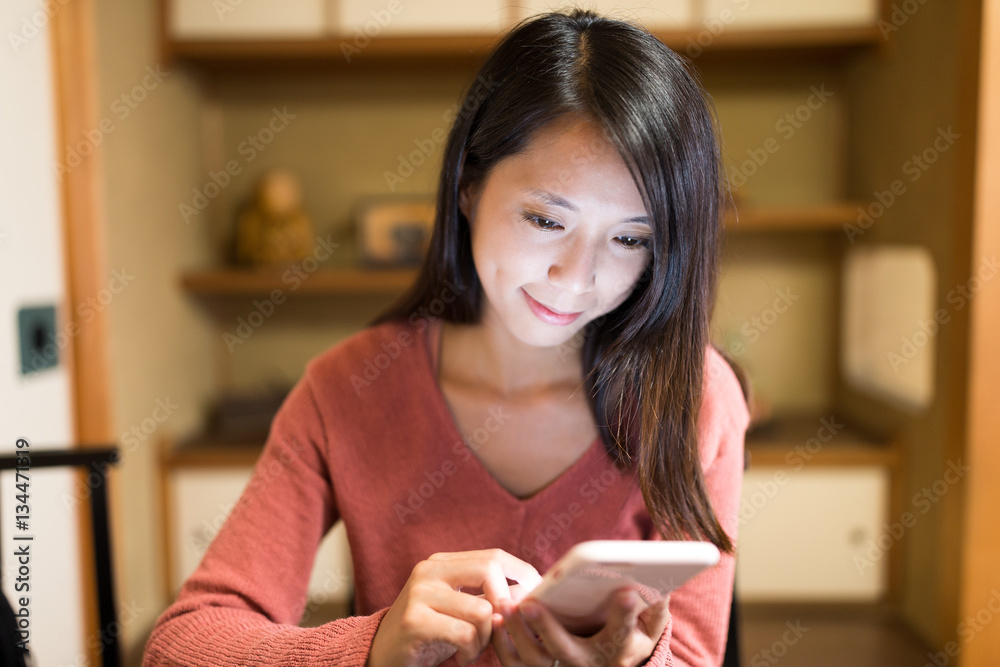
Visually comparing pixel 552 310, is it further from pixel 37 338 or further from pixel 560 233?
pixel 37 338

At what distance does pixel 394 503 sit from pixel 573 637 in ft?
1.30

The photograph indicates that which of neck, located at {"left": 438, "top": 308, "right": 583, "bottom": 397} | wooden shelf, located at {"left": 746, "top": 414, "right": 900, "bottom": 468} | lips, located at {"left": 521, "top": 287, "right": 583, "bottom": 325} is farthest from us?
wooden shelf, located at {"left": 746, "top": 414, "right": 900, "bottom": 468}

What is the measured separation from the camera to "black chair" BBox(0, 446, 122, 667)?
1101 millimetres

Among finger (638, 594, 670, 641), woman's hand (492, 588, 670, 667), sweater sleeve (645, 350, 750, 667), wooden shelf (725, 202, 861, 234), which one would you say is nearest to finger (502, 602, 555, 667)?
woman's hand (492, 588, 670, 667)

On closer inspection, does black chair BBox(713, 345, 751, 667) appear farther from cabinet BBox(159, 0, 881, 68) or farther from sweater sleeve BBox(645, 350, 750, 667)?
cabinet BBox(159, 0, 881, 68)

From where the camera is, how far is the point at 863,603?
240 cm

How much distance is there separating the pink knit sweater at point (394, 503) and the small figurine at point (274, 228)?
158 centimetres

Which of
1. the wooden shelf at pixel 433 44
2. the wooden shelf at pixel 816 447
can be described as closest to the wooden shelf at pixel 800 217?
the wooden shelf at pixel 433 44

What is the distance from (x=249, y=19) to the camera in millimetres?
2357

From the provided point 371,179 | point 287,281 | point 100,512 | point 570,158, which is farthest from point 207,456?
point 570,158

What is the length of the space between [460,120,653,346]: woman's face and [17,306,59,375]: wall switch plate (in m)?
1.13

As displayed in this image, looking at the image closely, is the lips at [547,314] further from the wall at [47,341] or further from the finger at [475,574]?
the wall at [47,341]

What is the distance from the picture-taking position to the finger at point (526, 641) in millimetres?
726

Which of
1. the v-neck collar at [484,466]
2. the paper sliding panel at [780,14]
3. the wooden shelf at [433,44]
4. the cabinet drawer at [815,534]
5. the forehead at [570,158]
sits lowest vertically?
the cabinet drawer at [815,534]
